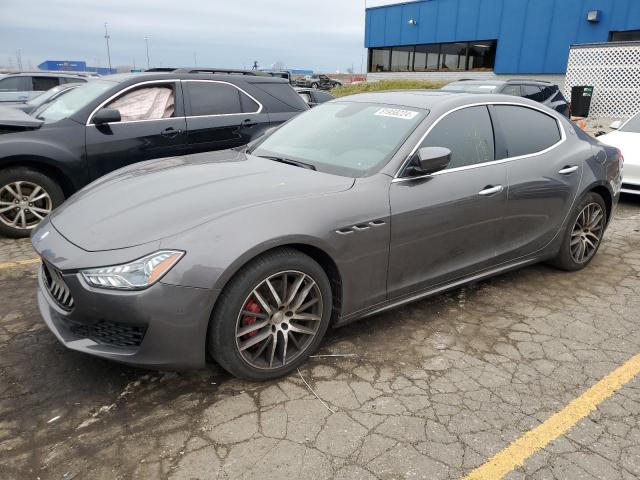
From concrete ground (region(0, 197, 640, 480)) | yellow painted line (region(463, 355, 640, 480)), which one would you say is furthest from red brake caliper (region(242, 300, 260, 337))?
yellow painted line (region(463, 355, 640, 480))

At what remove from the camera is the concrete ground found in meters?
2.20

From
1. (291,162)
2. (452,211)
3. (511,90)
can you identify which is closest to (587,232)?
(452,211)

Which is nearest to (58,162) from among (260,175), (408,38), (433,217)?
(260,175)

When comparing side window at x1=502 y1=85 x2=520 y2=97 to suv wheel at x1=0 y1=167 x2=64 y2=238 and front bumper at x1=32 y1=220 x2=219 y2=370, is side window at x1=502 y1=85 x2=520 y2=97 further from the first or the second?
front bumper at x1=32 y1=220 x2=219 y2=370

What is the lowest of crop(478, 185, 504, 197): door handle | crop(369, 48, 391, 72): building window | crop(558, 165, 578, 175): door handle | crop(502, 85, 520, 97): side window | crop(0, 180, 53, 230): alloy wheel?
crop(0, 180, 53, 230): alloy wheel

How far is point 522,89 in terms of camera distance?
37.5 feet

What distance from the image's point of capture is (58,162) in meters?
5.02

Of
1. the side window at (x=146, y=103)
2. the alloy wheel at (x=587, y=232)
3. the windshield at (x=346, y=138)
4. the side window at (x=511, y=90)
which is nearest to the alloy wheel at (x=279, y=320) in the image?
the windshield at (x=346, y=138)

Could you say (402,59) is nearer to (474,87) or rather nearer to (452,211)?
(474,87)

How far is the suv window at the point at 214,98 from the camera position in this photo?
18.8 ft

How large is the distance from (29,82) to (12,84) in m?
0.37

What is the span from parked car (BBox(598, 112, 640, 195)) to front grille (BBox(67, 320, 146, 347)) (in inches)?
271

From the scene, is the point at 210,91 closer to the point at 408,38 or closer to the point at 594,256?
the point at 594,256

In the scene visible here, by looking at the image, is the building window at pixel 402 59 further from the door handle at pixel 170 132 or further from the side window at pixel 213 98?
the door handle at pixel 170 132
